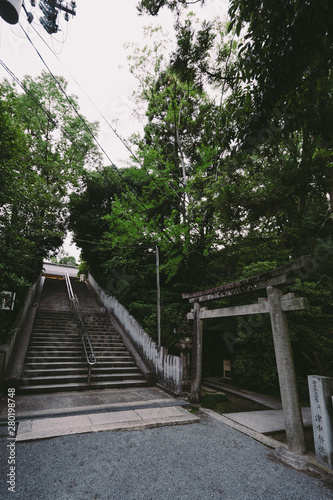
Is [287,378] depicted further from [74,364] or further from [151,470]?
[74,364]

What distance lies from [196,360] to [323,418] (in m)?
3.48

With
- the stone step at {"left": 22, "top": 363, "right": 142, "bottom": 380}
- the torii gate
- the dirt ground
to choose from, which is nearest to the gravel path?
the torii gate

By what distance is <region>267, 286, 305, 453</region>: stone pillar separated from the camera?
4036 mm

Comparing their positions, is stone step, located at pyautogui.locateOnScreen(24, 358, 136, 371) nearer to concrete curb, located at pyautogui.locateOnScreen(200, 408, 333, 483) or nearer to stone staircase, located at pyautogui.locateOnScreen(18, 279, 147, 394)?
stone staircase, located at pyautogui.locateOnScreen(18, 279, 147, 394)

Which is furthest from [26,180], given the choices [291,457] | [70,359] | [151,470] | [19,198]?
[291,457]

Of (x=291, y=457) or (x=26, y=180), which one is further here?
(x=26, y=180)

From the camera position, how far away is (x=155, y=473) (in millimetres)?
3371

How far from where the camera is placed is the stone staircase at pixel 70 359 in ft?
24.5

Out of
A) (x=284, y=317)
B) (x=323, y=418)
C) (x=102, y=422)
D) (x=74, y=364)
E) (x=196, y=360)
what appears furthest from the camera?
(x=74, y=364)

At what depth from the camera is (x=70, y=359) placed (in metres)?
8.80

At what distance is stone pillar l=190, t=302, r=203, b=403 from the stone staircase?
7.68 ft

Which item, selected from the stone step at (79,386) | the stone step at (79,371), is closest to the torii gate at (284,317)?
the stone step at (79,386)

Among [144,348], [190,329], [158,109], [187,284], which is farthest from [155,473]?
[158,109]

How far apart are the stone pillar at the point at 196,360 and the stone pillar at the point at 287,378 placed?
2695mm
